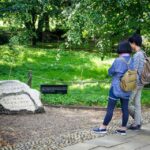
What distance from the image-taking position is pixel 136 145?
819 cm

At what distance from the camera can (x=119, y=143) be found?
828 centimetres

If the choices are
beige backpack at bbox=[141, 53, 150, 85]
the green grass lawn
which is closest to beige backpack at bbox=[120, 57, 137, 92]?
beige backpack at bbox=[141, 53, 150, 85]

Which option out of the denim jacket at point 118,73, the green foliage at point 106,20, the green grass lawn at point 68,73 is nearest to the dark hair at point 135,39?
the denim jacket at point 118,73

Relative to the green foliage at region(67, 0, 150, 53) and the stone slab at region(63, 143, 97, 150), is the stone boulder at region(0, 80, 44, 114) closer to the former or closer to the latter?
the green foliage at region(67, 0, 150, 53)

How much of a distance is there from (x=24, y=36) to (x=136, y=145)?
3.46 metres

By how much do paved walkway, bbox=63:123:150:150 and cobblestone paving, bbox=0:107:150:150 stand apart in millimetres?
248

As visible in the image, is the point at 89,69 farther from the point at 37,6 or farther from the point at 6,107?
the point at 37,6

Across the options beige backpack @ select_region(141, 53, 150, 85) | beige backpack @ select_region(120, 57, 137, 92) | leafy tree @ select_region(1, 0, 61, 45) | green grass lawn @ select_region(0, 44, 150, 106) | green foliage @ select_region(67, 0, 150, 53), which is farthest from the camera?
green grass lawn @ select_region(0, 44, 150, 106)

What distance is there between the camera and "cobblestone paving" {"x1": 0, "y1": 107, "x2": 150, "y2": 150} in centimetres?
816

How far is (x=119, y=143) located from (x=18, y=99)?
3.93 m

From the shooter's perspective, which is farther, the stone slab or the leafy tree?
the leafy tree

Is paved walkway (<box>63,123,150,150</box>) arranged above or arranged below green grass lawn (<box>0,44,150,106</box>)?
below

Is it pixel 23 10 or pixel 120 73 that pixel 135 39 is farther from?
pixel 23 10

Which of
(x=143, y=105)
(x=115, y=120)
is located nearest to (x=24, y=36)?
(x=115, y=120)
